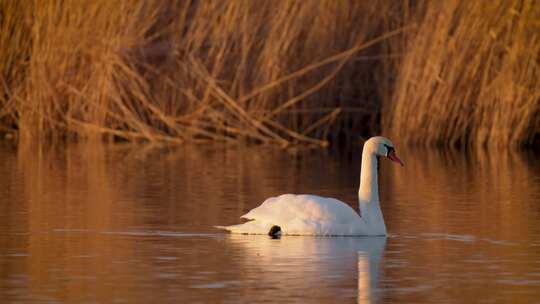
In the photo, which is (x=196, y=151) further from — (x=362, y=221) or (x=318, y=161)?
(x=362, y=221)

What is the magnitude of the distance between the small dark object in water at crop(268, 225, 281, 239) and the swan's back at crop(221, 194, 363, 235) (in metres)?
0.02

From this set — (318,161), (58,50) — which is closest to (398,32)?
(318,161)

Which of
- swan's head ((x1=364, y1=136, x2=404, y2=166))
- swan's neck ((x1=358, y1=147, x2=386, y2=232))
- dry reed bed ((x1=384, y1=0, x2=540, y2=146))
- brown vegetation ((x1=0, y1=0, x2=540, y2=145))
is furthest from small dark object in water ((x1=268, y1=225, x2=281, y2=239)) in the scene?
brown vegetation ((x1=0, y1=0, x2=540, y2=145))

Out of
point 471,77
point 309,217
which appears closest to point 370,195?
point 309,217

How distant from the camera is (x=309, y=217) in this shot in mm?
10469

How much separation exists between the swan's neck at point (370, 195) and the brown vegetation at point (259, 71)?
794 cm

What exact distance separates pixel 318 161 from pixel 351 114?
3.56 metres

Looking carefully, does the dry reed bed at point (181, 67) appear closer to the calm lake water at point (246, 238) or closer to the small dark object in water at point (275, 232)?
the calm lake water at point (246, 238)

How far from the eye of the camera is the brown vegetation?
63.6ft

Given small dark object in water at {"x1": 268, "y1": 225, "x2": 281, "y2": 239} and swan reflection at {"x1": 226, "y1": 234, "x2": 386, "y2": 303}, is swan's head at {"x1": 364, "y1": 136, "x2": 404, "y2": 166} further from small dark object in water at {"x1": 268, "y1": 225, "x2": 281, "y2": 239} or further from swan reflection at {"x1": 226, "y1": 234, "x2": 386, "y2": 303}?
small dark object in water at {"x1": 268, "y1": 225, "x2": 281, "y2": 239}

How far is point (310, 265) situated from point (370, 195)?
188cm

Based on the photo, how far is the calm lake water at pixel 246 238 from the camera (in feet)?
26.6

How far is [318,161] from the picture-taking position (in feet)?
58.9

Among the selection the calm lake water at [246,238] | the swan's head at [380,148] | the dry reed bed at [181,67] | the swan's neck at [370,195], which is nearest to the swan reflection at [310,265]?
the calm lake water at [246,238]
